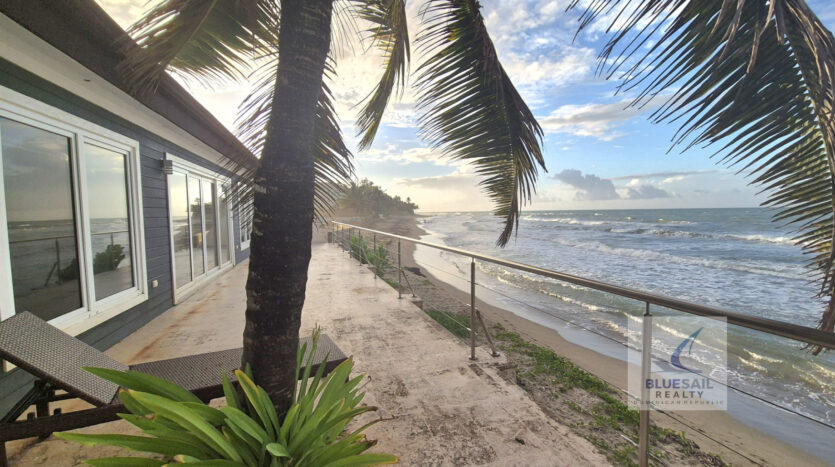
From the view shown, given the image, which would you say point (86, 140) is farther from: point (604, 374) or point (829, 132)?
point (604, 374)

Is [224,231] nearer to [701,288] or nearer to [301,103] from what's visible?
[301,103]

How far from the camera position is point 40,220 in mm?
2396

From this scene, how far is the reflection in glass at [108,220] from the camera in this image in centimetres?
295

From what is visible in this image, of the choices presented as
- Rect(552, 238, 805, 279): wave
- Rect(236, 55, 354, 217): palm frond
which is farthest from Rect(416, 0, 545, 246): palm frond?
Rect(552, 238, 805, 279): wave

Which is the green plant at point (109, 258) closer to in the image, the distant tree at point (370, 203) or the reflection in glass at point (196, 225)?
the reflection in glass at point (196, 225)

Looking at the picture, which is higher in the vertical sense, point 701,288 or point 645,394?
point 645,394

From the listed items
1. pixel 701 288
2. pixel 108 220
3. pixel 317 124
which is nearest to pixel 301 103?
pixel 317 124

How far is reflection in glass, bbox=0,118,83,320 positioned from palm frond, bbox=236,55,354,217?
158 cm

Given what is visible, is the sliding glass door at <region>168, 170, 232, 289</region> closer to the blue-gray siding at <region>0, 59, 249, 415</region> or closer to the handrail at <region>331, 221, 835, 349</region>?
the blue-gray siding at <region>0, 59, 249, 415</region>

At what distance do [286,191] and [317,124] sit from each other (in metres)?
0.81

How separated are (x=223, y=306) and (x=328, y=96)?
3.50m

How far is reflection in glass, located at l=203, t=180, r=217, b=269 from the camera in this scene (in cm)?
580

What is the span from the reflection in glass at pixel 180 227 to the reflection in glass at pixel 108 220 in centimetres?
97

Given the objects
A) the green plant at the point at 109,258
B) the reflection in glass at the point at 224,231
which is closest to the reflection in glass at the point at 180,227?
the green plant at the point at 109,258
